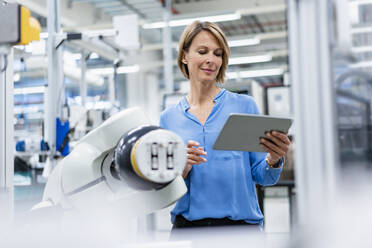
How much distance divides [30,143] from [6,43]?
3.02 meters

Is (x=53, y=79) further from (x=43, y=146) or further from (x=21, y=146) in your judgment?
(x=21, y=146)

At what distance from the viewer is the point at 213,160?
138 cm

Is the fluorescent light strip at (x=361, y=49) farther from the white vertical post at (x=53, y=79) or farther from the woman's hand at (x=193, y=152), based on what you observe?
the white vertical post at (x=53, y=79)

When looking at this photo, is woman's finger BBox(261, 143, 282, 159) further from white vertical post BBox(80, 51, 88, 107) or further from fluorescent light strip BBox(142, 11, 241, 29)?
fluorescent light strip BBox(142, 11, 241, 29)

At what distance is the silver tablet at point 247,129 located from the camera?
1.00 meters

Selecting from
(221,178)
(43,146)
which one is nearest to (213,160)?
(221,178)

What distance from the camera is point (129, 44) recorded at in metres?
3.99

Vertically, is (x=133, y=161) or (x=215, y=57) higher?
(x=215, y=57)

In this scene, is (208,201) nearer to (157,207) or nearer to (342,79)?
(157,207)

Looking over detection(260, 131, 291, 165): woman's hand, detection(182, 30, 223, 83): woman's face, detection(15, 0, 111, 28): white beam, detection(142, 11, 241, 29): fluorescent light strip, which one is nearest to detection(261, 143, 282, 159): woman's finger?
detection(260, 131, 291, 165): woman's hand

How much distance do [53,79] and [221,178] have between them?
231 centimetres

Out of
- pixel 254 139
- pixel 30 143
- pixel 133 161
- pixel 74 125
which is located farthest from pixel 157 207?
pixel 30 143

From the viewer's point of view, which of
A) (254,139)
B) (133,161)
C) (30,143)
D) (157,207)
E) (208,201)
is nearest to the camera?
(133,161)

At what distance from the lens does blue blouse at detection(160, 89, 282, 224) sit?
1359 millimetres
